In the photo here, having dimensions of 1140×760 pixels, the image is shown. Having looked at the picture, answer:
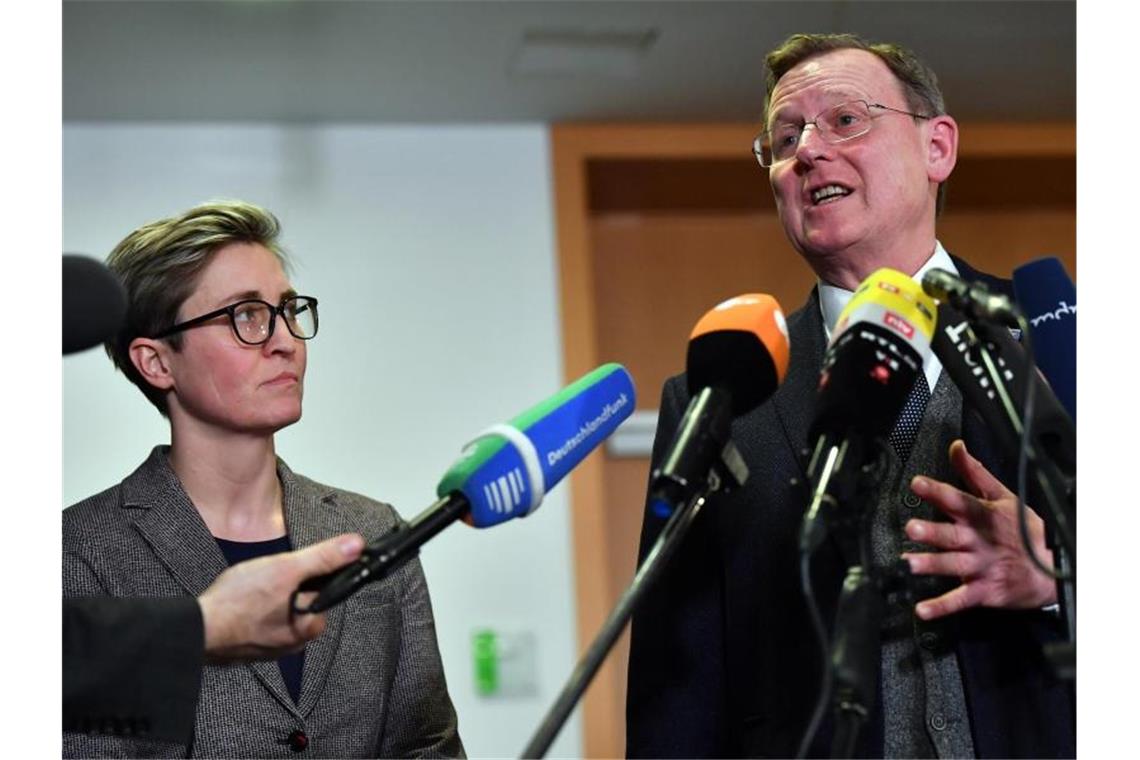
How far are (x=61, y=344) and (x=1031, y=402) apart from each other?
0.87 m

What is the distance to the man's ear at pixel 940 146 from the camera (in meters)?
2.08

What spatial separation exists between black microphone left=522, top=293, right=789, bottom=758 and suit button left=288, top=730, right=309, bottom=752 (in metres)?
0.78

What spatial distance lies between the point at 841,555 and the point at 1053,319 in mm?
317

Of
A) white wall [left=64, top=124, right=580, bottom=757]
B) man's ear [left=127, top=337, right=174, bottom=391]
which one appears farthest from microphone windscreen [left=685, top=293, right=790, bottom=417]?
white wall [left=64, top=124, right=580, bottom=757]

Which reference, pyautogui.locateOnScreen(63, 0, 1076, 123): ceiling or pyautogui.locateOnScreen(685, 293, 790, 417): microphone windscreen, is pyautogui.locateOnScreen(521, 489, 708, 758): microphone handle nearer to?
pyautogui.locateOnScreen(685, 293, 790, 417): microphone windscreen

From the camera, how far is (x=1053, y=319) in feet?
4.68

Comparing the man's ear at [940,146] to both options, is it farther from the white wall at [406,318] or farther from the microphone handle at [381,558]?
the white wall at [406,318]

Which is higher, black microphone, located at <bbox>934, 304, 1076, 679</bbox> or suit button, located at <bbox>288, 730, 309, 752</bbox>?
black microphone, located at <bbox>934, 304, 1076, 679</bbox>

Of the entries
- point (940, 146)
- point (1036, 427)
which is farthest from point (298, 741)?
point (940, 146)

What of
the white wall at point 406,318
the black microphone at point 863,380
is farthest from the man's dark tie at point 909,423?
the white wall at point 406,318

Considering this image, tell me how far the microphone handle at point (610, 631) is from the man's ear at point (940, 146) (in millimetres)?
959

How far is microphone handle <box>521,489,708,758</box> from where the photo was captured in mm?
1149

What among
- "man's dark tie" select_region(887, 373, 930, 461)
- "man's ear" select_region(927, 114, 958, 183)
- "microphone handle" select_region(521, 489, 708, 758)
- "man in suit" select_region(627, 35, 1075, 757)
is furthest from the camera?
"man's ear" select_region(927, 114, 958, 183)

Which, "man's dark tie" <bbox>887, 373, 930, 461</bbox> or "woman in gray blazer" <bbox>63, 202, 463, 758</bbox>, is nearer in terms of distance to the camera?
"man's dark tie" <bbox>887, 373, 930, 461</bbox>
